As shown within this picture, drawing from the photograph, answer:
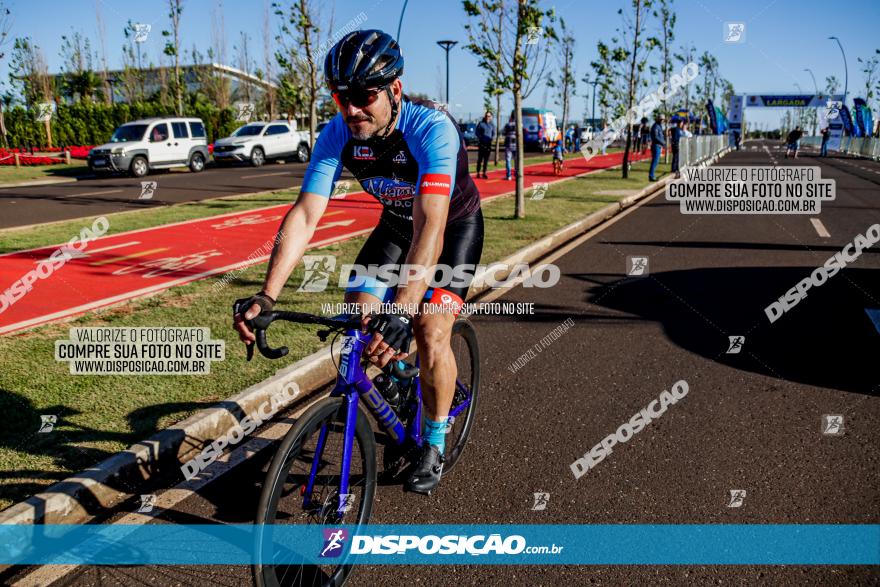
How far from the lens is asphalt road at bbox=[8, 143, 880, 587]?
2734mm

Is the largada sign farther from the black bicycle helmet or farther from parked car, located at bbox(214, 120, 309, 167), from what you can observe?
the black bicycle helmet

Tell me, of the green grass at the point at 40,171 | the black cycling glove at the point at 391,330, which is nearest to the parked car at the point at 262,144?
the green grass at the point at 40,171

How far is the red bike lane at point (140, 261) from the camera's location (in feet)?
21.1

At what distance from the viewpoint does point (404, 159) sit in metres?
3.04

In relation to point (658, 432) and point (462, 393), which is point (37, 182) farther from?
point (658, 432)

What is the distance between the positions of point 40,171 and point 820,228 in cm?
2653

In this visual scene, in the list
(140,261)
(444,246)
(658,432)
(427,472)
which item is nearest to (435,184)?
(444,246)

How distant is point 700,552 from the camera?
2826 millimetres

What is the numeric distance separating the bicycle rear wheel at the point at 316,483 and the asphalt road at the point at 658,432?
300mm

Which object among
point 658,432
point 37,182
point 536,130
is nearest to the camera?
point 658,432

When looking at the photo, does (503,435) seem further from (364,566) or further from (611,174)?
(611,174)

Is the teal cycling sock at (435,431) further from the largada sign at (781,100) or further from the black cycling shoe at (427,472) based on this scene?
the largada sign at (781,100)

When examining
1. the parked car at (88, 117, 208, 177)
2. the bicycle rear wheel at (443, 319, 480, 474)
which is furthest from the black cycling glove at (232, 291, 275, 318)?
the parked car at (88, 117, 208, 177)

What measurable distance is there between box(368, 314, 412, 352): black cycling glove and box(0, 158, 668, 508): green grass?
2085mm
